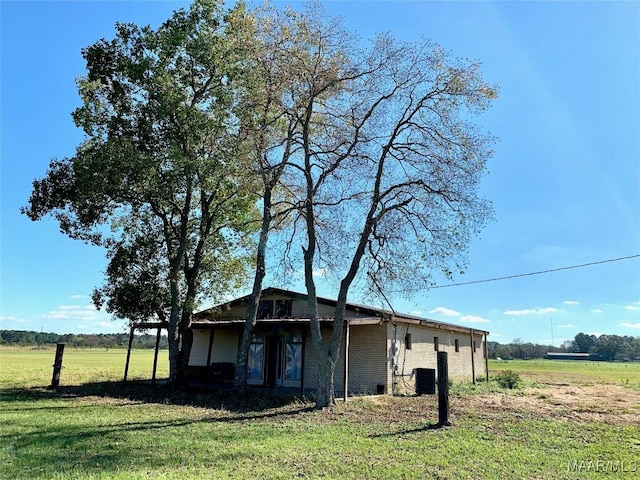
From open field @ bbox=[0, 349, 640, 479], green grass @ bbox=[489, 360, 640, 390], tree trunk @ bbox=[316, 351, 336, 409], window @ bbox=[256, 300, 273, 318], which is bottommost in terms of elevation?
green grass @ bbox=[489, 360, 640, 390]

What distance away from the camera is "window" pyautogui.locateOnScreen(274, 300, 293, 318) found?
66.9 feet

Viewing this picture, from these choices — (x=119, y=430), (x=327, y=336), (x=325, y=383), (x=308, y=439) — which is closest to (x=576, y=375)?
(x=327, y=336)

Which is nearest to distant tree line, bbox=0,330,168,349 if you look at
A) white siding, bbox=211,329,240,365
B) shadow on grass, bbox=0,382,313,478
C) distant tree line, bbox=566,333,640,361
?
white siding, bbox=211,329,240,365

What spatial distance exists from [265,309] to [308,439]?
12784mm

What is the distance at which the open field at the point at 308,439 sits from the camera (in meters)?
6.54

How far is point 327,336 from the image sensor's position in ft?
59.0

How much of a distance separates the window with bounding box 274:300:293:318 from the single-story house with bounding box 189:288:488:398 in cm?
5

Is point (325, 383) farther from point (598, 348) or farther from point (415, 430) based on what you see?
point (598, 348)

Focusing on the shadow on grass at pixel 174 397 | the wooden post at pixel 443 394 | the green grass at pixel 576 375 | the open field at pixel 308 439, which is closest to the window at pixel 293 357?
the shadow on grass at pixel 174 397

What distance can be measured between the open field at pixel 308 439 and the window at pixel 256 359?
5.00 meters

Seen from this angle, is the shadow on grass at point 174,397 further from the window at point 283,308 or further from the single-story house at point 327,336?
the window at point 283,308

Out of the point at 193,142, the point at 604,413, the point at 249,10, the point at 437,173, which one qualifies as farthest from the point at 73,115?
the point at 604,413

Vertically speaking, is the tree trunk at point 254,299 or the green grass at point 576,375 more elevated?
the tree trunk at point 254,299

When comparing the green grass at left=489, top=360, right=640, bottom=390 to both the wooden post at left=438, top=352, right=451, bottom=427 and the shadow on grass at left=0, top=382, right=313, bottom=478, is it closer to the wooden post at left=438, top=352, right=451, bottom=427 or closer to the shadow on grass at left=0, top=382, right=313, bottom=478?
the wooden post at left=438, top=352, right=451, bottom=427
